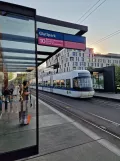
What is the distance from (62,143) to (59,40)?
4309 millimetres

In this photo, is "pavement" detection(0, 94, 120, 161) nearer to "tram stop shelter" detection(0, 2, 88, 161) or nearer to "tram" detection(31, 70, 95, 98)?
"tram stop shelter" detection(0, 2, 88, 161)

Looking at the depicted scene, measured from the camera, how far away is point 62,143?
4.61 metres

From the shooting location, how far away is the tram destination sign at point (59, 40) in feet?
21.5

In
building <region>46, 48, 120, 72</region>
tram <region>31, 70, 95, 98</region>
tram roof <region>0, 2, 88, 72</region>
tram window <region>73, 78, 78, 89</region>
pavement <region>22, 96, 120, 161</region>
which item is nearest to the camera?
tram roof <region>0, 2, 88, 72</region>

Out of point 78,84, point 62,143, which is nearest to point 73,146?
point 62,143

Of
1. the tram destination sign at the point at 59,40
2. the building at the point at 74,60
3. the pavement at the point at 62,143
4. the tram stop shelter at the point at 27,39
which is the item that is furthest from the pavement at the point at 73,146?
the building at the point at 74,60

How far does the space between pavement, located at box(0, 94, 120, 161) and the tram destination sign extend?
3.59 meters

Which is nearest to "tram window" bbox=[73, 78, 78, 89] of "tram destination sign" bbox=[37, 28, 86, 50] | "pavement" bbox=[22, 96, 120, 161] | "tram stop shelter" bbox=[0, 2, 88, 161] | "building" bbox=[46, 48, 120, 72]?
"tram stop shelter" bbox=[0, 2, 88, 161]

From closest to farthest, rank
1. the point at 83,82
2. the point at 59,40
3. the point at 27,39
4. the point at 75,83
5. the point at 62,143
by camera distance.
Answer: the point at 62,143 → the point at 27,39 → the point at 59,40 → the point at 83,82 → the point at 75,83

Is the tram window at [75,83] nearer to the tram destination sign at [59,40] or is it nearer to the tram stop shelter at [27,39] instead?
the tram stop shelter at [27,39]

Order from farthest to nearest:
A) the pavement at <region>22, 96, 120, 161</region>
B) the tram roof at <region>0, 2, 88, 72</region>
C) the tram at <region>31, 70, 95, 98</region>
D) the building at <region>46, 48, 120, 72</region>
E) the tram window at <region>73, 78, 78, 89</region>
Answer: the building at <region>46, 48, 120, 72</region> < the tram window at <region>73, 78, 78, 89</region> < the tram at <region>31, 70, 95, 98</region> < the pavement at <region>22, 96, 120, 161</region> < the tram roof at <region>0, 2, 88, 72</region>

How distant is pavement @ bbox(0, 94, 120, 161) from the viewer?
3824 millimetres

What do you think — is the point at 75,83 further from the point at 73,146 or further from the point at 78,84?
the point at 73,146

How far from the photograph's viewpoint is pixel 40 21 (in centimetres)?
602
